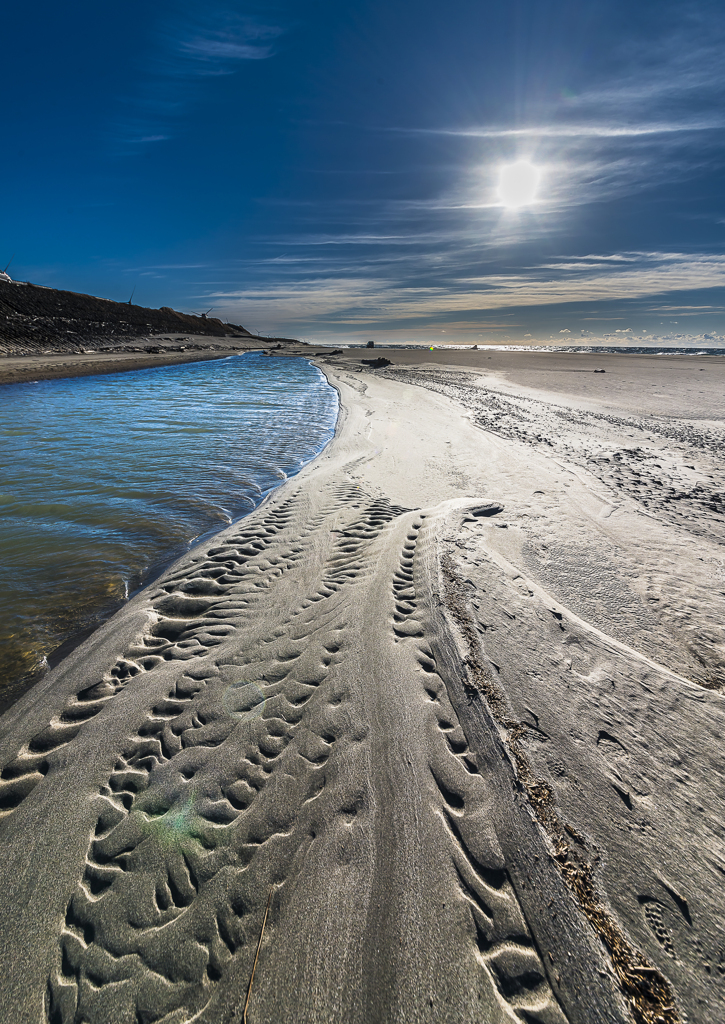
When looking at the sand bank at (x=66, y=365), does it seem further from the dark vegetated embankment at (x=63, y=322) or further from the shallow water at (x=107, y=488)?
the shallow water at (x=107, y=488)

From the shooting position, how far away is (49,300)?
1906 inches

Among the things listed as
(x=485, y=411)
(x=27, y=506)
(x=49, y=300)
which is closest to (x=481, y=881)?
(x=27, y=506)

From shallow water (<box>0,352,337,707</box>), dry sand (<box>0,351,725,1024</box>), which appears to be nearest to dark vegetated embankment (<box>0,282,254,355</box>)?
shallow water (<box>0,352,337,707</box>)

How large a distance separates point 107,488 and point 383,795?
269 inches

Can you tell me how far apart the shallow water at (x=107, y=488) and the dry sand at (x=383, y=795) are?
0.63m

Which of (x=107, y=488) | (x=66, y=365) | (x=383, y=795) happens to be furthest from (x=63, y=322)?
(x=383, y=795)

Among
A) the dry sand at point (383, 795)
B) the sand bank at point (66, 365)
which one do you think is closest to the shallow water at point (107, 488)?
the dry sand at point (383, 795)

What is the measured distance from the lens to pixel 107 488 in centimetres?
682

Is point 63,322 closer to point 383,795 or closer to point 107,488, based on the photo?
point 107,488

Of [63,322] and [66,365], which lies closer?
[66,365]

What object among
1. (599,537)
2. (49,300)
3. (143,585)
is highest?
(49,300)

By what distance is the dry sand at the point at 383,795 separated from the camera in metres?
1.57

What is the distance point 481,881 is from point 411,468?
258 inches

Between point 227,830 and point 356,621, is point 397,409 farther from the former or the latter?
point 227,830
